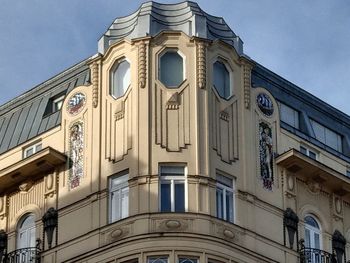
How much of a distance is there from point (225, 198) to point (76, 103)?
6.33 meters

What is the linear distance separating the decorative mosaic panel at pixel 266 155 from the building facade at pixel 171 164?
0.04m

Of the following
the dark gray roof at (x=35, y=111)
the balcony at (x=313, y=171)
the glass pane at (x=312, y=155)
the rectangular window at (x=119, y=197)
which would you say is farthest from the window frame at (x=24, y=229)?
the glass pane at (x=312, y=155)

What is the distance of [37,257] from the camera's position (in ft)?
177

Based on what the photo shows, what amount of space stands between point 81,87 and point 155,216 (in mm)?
6356

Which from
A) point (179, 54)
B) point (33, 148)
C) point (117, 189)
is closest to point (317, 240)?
point (117, 189)

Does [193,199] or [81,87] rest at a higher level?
[81,87]

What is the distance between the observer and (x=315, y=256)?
54625mm

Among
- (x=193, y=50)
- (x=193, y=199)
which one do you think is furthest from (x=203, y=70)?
(x=193, y=199)

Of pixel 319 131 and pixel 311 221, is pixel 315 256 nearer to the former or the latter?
pixel 311 221

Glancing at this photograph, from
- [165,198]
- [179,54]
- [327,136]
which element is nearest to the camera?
[165,198]

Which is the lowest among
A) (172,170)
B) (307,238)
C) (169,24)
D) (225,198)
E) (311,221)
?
(307,238)

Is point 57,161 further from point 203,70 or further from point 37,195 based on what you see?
point 203,70

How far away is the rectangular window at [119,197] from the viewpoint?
51969mm

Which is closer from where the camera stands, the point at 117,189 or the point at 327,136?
the point at 117,189
